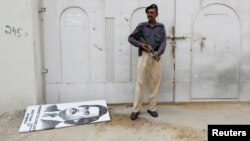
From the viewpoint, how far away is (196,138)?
5.21m

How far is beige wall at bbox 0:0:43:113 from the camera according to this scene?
19.9 feet

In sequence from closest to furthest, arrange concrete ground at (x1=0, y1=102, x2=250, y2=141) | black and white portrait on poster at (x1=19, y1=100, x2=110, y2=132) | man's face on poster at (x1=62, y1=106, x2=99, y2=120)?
concrete ground at (x1=0, y1=102, x2=250, y2=141)
black and white portrait on poster at (x1=19, y1=100, x2=110, y2=132)
man's face on poster at (x1=62, y1=106, x2=99, y2=120)

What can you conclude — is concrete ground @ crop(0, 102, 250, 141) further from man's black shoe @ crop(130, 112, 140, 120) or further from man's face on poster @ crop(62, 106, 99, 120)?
man's face on poster @ crop(62, 106, 99, 120)

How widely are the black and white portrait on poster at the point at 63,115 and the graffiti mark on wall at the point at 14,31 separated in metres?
1.19

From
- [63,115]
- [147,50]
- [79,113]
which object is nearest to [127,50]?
[147,50]

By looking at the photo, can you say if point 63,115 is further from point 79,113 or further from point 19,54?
point 19,54

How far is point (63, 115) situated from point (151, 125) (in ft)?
4.56

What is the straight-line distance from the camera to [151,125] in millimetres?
5723

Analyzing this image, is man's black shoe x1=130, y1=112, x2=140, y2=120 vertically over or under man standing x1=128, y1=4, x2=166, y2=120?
under

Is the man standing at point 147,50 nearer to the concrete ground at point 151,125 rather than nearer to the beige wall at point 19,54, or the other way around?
the concrete ground at point 151,125

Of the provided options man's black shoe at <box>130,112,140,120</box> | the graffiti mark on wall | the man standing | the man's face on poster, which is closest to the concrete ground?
man's black shoe at <box>130,112,140,120</box>

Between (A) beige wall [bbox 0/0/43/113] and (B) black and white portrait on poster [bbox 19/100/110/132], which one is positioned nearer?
(B) black and white portrait on poster [bbox 19/100/110/132]

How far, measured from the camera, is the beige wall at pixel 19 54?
6.05 m

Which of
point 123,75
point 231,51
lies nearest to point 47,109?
point 123,75
